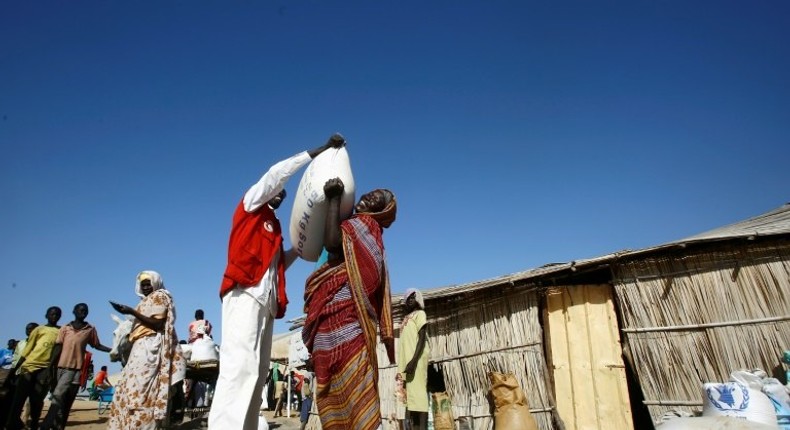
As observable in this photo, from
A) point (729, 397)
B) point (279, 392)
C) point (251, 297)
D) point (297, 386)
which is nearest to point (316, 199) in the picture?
point (251, 297)

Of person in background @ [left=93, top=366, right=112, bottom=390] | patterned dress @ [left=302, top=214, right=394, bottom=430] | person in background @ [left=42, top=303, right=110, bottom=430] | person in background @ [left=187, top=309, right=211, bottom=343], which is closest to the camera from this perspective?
patterned dress @ [left=302, top=214, right=394, bottom=430]

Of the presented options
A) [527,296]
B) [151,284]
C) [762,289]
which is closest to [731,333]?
[762,289]

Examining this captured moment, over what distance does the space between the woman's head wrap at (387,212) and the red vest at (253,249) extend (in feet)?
2.39

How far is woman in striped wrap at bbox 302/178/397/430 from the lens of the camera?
2.47 meters

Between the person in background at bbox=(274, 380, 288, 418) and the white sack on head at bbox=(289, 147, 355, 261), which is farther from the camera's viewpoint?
the person in background at bbox=(274, 380, 288, 418)

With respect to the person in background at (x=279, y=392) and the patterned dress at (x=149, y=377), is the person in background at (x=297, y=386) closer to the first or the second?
the person in background at (x=279, y=392)

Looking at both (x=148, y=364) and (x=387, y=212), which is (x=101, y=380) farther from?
(x=387, y=212)

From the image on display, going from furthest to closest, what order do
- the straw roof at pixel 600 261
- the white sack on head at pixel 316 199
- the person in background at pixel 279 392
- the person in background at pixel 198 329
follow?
the person in background at pixel 279 392 < the person in background at pixel 198 329 < the straw roof at pixel 600 261 < the white sack on head at pixel 316 199

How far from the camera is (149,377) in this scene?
4.33 meters

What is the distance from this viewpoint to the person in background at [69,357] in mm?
7375

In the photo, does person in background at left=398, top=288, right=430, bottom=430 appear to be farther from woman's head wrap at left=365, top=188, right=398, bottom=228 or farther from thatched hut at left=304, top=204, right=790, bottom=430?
woman's head wrap at left=365, top=188, right=398, bottom=228

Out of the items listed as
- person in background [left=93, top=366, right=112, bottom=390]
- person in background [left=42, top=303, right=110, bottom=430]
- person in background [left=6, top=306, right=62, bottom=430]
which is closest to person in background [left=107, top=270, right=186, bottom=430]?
person in background [left=42, top=303, right=110, bottom=430]

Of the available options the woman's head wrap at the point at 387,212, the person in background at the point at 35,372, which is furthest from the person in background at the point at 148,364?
the person in background at the point at 35,372

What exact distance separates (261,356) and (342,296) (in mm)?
768
